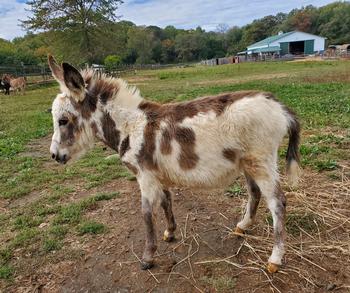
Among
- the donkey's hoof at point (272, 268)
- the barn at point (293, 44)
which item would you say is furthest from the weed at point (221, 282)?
the barn at point (293, 44)

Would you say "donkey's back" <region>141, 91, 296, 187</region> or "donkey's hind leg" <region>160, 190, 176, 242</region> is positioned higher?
"donkey's back" <region>141, 91, 296, 187</region>

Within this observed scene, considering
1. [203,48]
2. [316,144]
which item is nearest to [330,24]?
[203,48]

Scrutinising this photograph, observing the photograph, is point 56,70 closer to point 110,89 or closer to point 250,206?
point 110,89

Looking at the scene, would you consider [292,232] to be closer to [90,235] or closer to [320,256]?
[320,256]

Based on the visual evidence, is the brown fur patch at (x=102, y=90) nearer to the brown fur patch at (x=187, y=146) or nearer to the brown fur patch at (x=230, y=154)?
the brown fur patch at (x=187, y=146)

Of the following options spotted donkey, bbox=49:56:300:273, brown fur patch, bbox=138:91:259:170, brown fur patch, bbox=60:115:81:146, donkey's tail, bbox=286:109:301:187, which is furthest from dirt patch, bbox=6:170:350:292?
brown fur patch, bbox=60:115:81:146

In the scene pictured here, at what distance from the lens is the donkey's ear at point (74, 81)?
3.21m

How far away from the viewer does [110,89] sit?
353 centimetres

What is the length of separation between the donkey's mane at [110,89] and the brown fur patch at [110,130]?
0.21 m

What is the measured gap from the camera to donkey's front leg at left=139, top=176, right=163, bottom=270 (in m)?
3.39

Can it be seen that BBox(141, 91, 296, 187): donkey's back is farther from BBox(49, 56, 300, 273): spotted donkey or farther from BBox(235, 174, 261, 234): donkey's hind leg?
BBox(235, 174, 261, 234): donkey's hind leg

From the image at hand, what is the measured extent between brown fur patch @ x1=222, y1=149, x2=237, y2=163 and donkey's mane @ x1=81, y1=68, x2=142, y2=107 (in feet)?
3.77

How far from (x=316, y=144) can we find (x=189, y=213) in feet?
12.0

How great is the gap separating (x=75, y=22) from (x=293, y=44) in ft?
200
